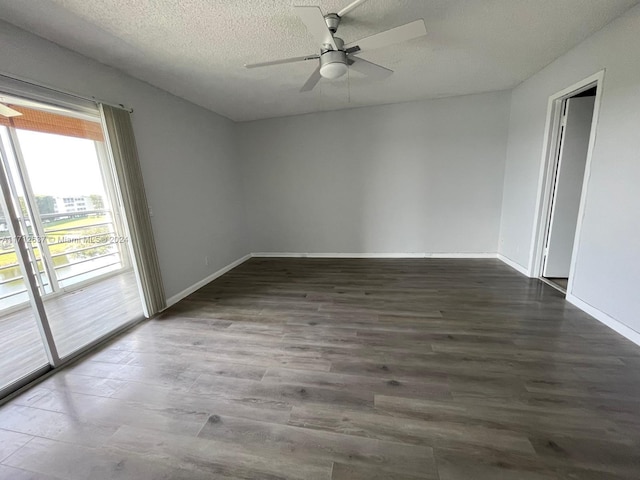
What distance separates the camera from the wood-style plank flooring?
7.44 feet

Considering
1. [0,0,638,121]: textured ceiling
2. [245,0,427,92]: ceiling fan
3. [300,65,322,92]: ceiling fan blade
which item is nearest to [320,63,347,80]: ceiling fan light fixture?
[245,0,427,92]: ceiling fan

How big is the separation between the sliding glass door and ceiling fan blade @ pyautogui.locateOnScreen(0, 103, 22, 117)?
0.02 meters

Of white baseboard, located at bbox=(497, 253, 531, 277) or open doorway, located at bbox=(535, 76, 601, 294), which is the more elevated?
open doorway, located at bbox=(535, 76, 601, 294)

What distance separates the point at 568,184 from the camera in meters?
3.21

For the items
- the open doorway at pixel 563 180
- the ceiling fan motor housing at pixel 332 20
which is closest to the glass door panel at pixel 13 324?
the ceiling fan motor housing at pixel 332 20

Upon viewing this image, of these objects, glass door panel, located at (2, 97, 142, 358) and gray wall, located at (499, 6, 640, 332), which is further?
glass door panel, located at (2, 97, 142, 358)

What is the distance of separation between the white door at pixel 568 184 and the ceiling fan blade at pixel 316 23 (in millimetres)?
3091

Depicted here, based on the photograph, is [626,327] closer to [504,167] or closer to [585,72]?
[585,72]

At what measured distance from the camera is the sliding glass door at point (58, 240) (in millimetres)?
2336

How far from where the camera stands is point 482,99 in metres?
4.11

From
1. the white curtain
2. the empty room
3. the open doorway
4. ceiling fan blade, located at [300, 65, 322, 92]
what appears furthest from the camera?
the open doorway

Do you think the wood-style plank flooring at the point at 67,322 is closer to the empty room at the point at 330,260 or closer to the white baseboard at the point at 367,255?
the empty room at the point at 330,260

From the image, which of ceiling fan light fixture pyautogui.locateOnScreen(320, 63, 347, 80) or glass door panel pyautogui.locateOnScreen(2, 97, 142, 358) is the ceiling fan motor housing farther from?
glass door panel pyautogui.locateOnScreen(2, 97, 142, 358)

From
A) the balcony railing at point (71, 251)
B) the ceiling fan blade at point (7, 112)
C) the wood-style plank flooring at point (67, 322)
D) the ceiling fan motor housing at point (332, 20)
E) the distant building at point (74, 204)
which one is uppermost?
the ceiling fan motor housing at point (332, 20)
